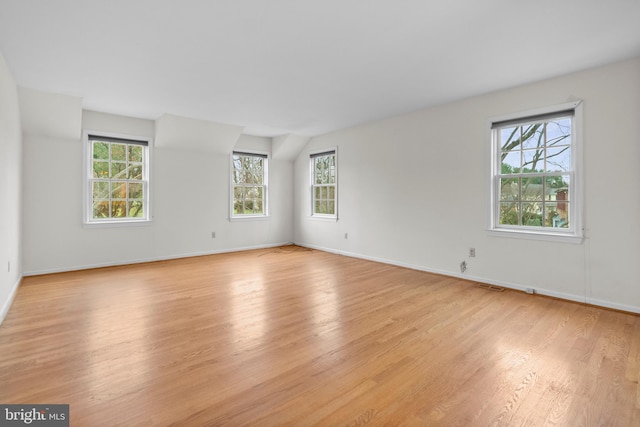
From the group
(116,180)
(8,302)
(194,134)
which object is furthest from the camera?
(194,134)

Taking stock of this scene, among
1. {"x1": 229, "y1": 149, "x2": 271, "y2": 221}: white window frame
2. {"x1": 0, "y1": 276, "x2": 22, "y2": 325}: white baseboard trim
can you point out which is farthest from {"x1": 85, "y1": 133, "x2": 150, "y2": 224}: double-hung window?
{"x1": 229, "y1": 149, "x2": 271, "y2": 221}: white window frame

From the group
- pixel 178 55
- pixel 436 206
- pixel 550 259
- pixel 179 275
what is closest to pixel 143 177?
pixel 179 275

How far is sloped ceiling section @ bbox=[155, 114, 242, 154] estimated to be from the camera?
510 centimetres

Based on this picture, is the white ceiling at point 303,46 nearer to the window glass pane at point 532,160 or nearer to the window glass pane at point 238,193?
the window glass pane at point 532,160

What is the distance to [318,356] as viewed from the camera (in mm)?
2158

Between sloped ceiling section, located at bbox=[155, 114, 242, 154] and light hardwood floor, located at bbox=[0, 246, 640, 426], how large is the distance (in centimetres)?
270

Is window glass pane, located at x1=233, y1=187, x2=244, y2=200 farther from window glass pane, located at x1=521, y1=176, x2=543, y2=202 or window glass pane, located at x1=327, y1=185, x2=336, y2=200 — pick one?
window glass pane, located at x1=521, y1=176, x2=543, y2=202

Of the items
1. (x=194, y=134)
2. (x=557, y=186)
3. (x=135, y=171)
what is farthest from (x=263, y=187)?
(x=557, y=186)

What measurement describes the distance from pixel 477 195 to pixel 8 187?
17.9 ft

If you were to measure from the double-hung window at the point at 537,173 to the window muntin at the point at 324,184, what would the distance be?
3.06 metres

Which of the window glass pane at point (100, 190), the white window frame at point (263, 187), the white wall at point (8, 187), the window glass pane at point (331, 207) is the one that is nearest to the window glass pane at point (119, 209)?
the window glass pane at point (100, 190)

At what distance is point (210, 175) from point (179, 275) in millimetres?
2346

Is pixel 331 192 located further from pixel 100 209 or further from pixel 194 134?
pixel 100 209

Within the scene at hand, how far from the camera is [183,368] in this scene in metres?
1.99
